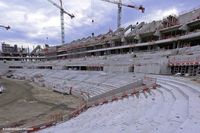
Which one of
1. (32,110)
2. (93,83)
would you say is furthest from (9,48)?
(32,110)

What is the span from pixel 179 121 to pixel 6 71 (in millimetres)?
104002

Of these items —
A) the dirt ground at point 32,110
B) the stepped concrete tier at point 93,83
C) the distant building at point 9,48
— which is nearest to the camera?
the dirt ground at point 32,110

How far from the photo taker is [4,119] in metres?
24.3

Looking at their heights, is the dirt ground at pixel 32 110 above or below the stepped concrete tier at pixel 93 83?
below

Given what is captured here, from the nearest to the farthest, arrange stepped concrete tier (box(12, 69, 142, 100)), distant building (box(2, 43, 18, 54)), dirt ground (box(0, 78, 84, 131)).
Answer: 1. dirt ground (box(0, 78, 84, 131))
2. stepped concrete tier (box(12, 69, 142, 100))
3. distant building (box(2, 43, 18, 54))

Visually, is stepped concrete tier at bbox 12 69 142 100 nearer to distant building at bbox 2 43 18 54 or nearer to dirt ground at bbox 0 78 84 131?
dirt ground at bbox 0 78 84 131

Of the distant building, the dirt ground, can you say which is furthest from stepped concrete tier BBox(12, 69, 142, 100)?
the distant building

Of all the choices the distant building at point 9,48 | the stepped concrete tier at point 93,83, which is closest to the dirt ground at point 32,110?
the stepped concrete tier at point 93,83

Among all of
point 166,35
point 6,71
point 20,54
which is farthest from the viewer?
point 20,54

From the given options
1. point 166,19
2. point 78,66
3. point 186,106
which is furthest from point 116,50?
point 186,106

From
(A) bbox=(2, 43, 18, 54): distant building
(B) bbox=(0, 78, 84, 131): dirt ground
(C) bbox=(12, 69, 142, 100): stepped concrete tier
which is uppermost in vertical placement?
(A) bbox=(2, 43, 18, 54): distant building

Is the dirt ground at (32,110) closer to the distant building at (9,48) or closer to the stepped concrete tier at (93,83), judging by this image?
the stepped concrete tier at (93,83)

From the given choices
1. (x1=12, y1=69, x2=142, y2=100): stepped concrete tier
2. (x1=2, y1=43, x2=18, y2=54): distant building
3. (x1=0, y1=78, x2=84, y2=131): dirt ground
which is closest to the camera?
(x1=0, y1=78, x2=84, y2=131): dirt ground

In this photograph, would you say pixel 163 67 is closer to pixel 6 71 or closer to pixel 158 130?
pixel 158 130
